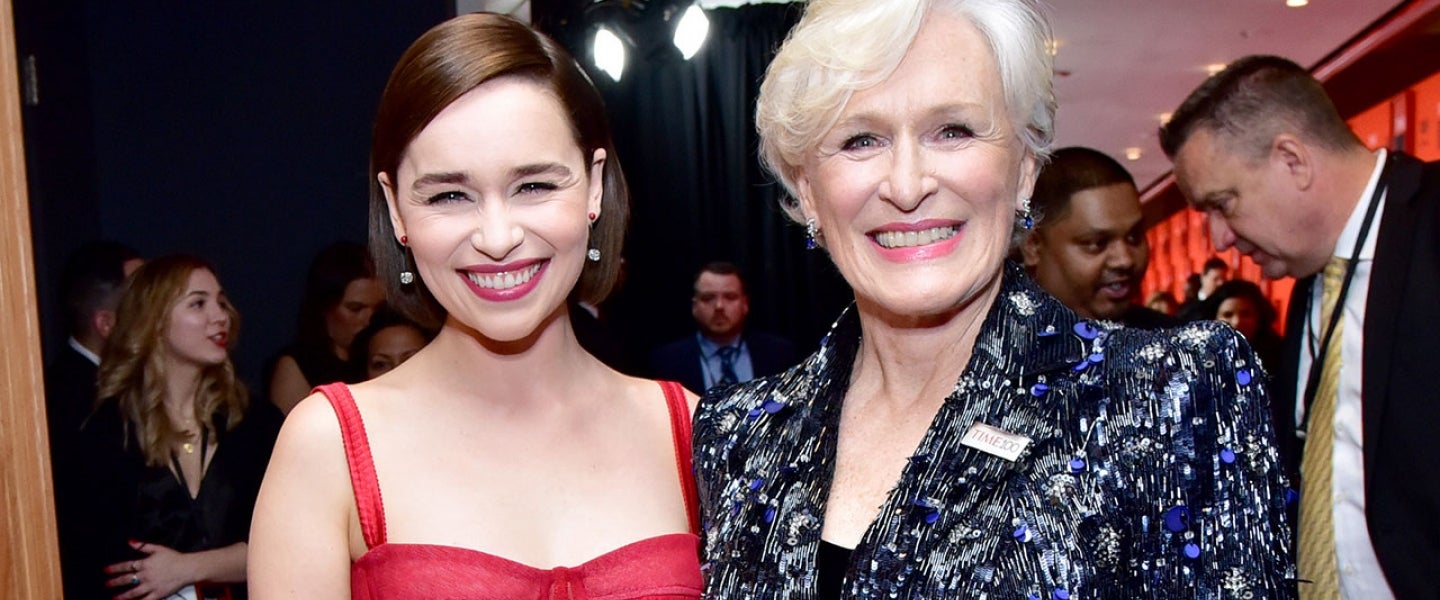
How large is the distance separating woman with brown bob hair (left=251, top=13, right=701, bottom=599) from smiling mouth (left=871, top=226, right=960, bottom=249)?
49 centimetres

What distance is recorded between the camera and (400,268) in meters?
1.91

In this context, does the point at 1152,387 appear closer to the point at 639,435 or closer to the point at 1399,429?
the point at 639,435

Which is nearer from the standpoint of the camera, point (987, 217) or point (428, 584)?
point (987, 217)

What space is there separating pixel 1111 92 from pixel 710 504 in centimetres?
862

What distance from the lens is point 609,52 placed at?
5.50 metres

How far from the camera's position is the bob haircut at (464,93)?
5.70 feet

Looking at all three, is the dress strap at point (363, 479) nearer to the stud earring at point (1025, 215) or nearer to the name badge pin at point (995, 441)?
the name badge pin at point (995, 441)

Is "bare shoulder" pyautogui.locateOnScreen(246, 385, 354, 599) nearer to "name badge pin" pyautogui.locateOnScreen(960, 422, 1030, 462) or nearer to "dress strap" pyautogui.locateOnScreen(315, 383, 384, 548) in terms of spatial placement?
"dress strap" pyautogui.locateOnScreen(315, 383, 384, 548)

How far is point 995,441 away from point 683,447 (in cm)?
64

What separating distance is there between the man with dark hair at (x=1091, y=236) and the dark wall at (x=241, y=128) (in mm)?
3165

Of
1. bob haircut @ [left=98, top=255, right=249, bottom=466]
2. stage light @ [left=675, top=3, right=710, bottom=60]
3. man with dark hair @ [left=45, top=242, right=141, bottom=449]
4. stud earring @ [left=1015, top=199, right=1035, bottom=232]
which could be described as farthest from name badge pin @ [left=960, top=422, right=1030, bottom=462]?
stage light @ [left=675, top=3, right=710, bottom=60]

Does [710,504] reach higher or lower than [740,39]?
lower

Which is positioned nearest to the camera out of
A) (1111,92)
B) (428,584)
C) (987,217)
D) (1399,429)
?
(987,217)

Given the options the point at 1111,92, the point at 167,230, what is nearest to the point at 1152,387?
the point at 167,230
